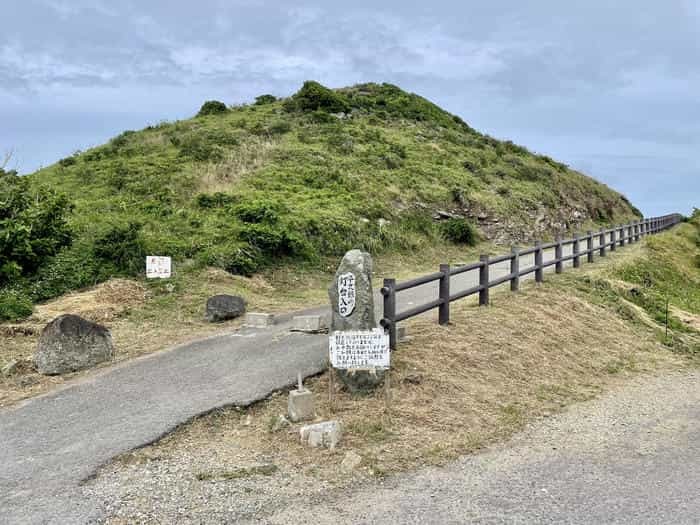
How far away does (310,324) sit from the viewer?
952 centimetres

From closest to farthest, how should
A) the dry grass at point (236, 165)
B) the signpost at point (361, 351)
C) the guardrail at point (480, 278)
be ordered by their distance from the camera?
the signpost at point (361, 351)
the guardrail at point (480, 278)
the dry grass at point (236, 165)

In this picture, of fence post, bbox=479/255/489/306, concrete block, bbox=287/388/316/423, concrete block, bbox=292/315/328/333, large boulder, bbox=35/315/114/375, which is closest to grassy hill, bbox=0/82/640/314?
large boulder, bbox=35/315/114/375

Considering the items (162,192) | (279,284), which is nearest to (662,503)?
(279,284)

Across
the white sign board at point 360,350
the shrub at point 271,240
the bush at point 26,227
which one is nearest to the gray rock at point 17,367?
the bush at point 26,227

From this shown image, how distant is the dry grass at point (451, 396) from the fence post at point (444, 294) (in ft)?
0.63

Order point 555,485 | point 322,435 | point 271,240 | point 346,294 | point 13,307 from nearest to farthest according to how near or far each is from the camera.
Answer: point 555,485, point 322,435, point 346,294, point 13,307, point 271,240

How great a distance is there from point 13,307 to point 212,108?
24.4 metres

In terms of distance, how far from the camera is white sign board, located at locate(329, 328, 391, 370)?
631 centimetres

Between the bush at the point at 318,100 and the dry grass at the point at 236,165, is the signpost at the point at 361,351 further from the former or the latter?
the bush at the point at 318,100

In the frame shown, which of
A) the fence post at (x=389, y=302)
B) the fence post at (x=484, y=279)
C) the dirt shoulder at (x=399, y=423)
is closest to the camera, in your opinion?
the dirt shoulder at (x=399, y=423)

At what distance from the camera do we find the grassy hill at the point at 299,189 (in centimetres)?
1369

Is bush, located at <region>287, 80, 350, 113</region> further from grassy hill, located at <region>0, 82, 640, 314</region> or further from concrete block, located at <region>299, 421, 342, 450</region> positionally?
concrete block, located at <region>299, 421, 342, 450</region>

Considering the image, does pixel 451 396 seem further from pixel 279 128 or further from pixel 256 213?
pixel 279 128

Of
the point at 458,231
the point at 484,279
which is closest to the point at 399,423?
the point at 484,279
